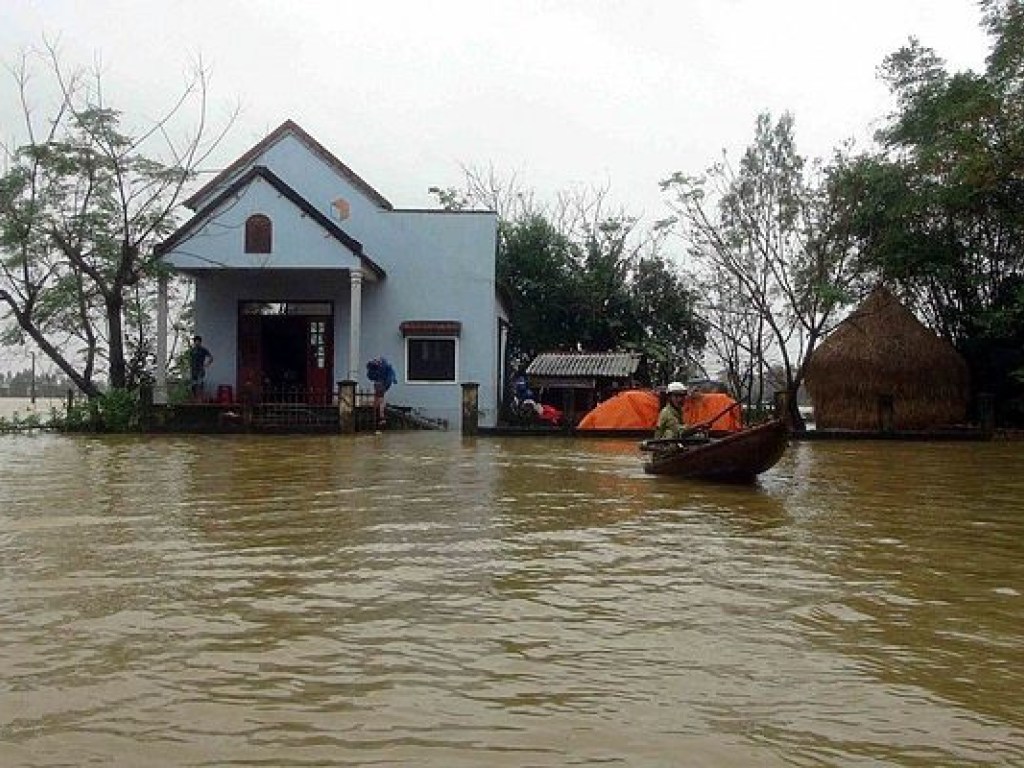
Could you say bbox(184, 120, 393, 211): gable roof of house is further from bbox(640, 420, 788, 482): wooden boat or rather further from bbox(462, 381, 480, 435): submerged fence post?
bbox(640, 420, 788, 482): wooden boat

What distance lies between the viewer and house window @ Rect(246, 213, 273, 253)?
834 inches

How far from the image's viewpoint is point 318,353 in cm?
2339

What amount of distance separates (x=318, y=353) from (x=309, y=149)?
482cm

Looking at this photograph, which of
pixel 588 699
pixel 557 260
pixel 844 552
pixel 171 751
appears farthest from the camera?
pixel 557 260

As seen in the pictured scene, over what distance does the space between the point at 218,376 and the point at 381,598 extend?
19.2 meters

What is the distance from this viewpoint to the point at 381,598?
496cm

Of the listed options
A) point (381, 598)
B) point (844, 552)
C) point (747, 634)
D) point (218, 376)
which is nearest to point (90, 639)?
point (381, 598)

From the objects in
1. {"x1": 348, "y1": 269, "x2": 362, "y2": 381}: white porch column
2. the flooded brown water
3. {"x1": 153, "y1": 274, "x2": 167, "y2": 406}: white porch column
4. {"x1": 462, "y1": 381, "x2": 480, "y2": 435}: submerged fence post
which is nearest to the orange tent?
{"x1": 462, "y1": 381, "x2": 480, "y2": 435}: submerged fence post

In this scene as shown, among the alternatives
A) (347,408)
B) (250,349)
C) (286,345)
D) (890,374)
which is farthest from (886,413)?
(250,349)

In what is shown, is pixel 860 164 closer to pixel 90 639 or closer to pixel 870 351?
pixel 870 351

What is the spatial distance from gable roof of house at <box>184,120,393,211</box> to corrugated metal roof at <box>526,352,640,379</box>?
524cm

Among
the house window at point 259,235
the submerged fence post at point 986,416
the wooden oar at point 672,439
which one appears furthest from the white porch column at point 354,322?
the submerged fence post at point 986,416

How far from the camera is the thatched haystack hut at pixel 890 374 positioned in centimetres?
2216

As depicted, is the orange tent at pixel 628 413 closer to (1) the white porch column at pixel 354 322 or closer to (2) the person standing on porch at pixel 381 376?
(2) the person standing on porch at pixel 381 376
